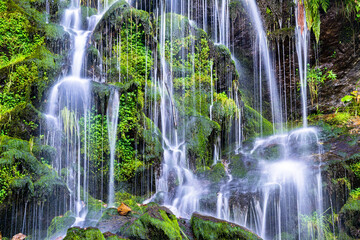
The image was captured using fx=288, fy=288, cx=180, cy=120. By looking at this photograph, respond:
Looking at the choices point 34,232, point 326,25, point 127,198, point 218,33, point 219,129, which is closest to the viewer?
point 34,232

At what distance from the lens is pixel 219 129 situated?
38.4 ft

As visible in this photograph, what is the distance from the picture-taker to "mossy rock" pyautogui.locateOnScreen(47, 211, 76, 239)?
22.1ft

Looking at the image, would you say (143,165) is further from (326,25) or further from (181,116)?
(326,25)

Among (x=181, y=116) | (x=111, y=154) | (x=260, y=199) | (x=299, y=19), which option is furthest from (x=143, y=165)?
(x=299, y=19)

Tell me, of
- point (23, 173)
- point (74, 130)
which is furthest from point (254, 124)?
point (23, 173)

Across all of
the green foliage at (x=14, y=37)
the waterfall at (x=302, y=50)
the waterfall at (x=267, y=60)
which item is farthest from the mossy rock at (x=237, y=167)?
the green foliage at (x=14, y=37)

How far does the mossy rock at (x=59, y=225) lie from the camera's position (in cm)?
674

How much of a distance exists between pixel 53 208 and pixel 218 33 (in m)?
11.8

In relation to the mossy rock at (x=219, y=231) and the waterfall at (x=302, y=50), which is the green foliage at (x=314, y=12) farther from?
the mossy rock at (x=219, y=231)

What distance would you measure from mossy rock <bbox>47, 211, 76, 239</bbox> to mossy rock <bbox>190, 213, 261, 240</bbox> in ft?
10.2

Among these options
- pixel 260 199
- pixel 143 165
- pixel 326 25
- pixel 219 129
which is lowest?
pixel 260 199

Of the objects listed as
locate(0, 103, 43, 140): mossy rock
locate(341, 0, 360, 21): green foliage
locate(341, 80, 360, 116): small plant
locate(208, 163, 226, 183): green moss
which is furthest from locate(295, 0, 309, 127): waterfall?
locate(0, 103, 43, 140): mossy rock

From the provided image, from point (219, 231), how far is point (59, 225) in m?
3.85

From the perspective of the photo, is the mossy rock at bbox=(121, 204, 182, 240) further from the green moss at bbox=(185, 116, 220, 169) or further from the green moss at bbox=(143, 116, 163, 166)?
the green moss at bbox=(185, 116, 220, 169)
